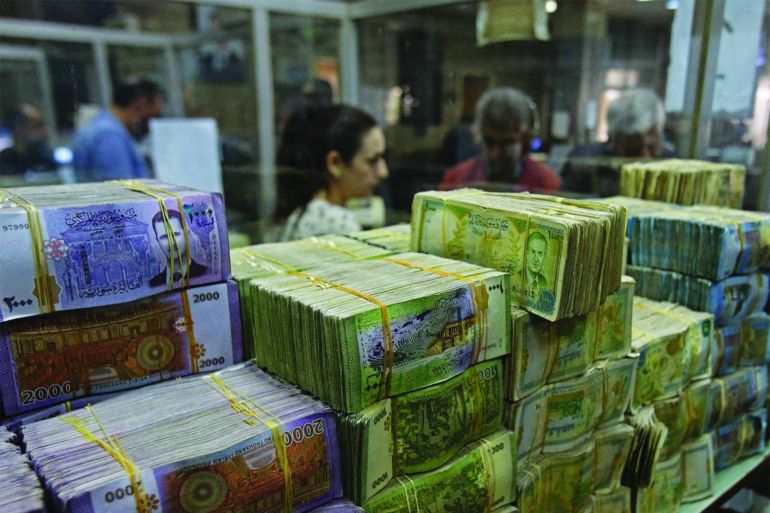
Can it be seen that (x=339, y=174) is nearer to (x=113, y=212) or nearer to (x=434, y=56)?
(x=434, y=56)

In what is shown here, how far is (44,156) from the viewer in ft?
11.8

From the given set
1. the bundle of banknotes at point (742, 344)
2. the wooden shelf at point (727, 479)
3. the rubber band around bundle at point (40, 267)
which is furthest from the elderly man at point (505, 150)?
the rubber band around bundle at point (40, 267)

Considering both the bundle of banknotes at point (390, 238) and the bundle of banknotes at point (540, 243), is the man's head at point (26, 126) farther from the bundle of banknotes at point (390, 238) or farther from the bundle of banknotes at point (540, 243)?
the bundle of banknotes at point (540, 243)

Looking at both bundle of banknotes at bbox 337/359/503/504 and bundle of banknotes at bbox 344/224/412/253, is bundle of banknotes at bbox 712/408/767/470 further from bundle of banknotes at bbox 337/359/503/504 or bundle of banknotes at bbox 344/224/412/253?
bundle of banknotes at bbox 344/224/412/253

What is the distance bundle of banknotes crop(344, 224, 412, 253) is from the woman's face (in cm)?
93

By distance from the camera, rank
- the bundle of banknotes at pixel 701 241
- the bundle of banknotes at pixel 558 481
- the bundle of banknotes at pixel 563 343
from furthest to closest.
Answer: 1. the bundle of banknotes at pixel 701 241
2. the bundle of banknotes at pixel 558 481
3. the bundle of banknotes at pixel 563 343

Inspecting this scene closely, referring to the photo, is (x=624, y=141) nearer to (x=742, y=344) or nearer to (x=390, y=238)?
(x=742, y=344)

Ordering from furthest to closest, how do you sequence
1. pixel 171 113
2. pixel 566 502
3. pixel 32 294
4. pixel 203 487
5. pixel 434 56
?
pixel 171 113
pixel 434 56
pixel 566 502
pixel 32 294
pixel 203 487

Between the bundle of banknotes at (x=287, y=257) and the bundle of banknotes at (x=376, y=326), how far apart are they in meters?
0.07

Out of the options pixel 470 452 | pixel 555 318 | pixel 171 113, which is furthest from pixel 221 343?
pixel 171 113

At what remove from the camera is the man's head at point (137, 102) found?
3.53 meters

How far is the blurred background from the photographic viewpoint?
288 cm

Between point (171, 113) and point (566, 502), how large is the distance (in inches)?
131

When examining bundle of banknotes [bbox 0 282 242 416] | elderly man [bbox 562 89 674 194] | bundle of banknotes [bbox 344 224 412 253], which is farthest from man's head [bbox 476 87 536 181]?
bundle of banknotes [bbox 0 282 242 416]
